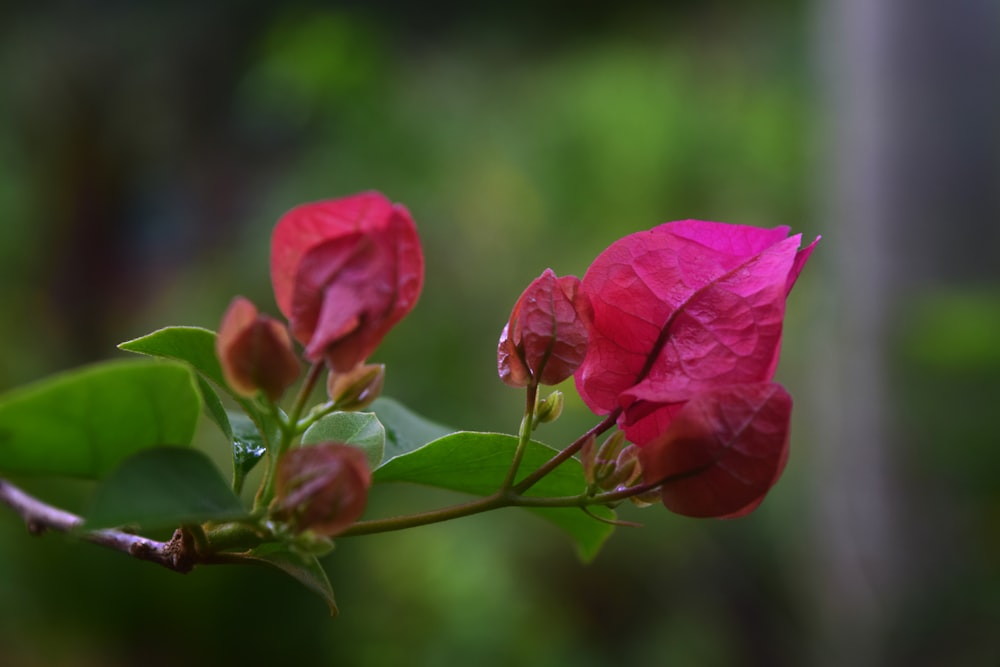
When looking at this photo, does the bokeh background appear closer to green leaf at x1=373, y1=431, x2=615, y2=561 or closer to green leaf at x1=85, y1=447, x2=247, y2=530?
green leaf at x1=373, y1=431, x2=615, y2=561

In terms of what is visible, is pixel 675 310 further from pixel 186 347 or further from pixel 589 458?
pixel 186 347

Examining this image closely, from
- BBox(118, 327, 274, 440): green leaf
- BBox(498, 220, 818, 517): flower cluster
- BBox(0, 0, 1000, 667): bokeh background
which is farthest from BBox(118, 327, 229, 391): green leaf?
BBox(0, 0, 1000, 667): bokeh background

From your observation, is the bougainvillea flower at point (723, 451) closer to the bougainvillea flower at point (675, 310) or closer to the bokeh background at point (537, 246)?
the bougainvillea flower at point (675, 310)

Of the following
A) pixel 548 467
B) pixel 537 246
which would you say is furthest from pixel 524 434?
pixel 537 246

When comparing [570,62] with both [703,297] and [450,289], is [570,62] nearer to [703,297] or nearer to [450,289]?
[450,289]

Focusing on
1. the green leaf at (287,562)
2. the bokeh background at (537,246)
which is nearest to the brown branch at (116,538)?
the green leaf at (287,562)

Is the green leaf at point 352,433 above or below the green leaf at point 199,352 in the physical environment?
below

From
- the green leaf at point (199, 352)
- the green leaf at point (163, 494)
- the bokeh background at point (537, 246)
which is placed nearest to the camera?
the green leaf at point (163, 494)
